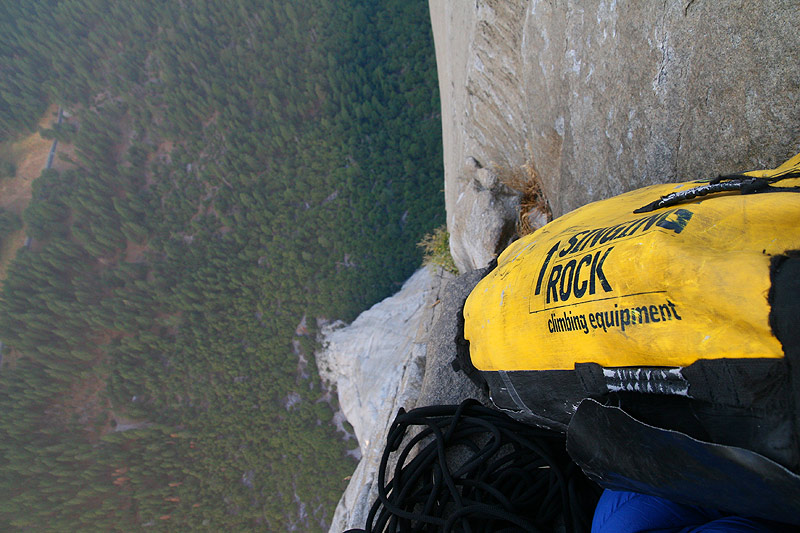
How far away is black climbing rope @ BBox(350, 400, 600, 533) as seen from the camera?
6.28 feet

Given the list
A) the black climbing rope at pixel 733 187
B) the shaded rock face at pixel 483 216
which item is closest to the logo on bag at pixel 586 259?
the black climbing rope at pixel 733 187

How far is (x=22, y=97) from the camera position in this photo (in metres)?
43.1

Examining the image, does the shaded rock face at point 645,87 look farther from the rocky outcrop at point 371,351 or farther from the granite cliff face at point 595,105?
the rocky outcrop at point 371,351

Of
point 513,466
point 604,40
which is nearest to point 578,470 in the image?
point 513,466

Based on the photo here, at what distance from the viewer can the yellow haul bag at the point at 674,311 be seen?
976 millimetres

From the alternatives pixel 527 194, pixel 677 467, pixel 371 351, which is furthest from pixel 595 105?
pixel 371 351

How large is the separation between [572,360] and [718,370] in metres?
0.53

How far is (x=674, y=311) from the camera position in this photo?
45.7 inches

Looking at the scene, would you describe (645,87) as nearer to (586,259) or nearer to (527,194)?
(586,259)

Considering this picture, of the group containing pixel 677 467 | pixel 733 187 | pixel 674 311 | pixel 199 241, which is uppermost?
pixel 199 241

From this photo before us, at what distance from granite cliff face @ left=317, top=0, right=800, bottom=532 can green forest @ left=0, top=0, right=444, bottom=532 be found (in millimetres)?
24875

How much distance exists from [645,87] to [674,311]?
164cm

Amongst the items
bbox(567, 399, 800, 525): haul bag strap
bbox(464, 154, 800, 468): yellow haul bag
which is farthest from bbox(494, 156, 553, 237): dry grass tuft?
bbox(567, 399, 800, 525): haul bag strap

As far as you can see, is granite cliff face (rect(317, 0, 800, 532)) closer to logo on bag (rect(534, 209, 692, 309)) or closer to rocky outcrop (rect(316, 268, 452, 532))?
logo on bag (rect(534, 209, 692, 309))
